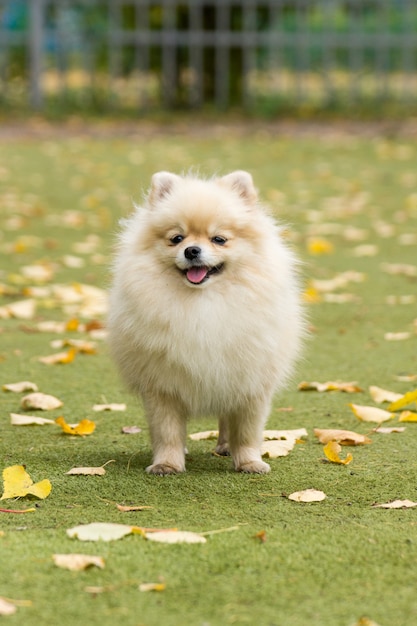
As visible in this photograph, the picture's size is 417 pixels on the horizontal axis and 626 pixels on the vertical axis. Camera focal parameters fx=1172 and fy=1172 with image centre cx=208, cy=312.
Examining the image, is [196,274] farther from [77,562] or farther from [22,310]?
[22,310]

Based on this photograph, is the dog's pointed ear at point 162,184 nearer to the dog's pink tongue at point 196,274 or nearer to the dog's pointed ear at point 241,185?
the dog's pointed ear at point 241,185

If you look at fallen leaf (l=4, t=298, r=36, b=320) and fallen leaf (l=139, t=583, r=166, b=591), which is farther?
fallen leaf (l=4, t=298, r=36, b=320)

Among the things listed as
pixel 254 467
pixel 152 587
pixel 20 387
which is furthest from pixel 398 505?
pixel 20 387

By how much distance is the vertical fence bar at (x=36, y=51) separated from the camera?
21.3 m

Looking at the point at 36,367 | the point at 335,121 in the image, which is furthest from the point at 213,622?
the point at 335,121

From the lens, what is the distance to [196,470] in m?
4.07

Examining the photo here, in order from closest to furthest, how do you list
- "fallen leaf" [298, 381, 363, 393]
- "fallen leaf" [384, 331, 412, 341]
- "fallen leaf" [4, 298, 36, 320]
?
"fallen leaf" [298, 381, 363, 393] → "fallen leaf" [384, 331, 412, 341] → "fallen leaf" [4, 298, 36, 320]

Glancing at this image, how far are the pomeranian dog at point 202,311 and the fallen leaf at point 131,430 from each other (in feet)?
1.88

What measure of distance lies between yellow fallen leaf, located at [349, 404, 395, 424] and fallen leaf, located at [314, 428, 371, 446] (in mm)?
271

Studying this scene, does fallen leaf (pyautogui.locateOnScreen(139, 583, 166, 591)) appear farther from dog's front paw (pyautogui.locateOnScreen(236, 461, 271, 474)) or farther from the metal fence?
the metal fence

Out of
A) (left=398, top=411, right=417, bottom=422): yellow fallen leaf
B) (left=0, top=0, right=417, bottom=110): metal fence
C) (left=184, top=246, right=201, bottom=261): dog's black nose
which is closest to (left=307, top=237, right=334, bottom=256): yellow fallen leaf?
(left=398, top=411, right=417, bottom=422): yellow fallen leaf

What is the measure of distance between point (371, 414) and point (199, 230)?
1264mm

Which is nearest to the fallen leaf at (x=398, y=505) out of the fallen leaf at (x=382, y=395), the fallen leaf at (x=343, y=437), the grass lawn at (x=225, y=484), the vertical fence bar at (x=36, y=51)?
the grass lawn at (x=225, y=484)

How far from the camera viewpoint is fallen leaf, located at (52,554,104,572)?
9.66ft
